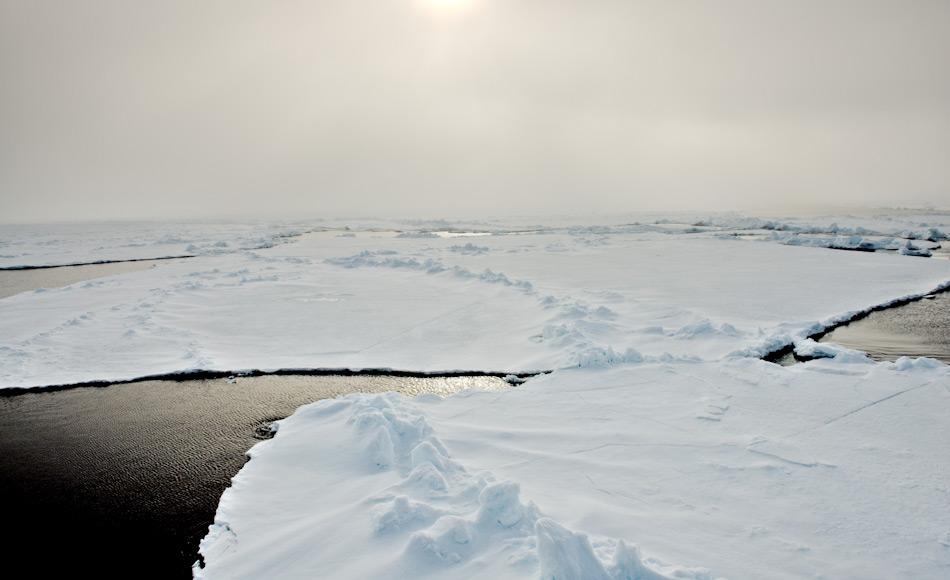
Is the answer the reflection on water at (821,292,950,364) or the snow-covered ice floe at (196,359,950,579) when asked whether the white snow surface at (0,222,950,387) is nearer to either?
the reflection on water at (821,292,950,364)

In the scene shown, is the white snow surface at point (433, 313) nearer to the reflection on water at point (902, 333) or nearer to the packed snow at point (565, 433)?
the packed snow at point (565, 433)

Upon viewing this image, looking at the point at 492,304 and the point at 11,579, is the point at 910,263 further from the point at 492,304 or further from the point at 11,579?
the point at 11,579

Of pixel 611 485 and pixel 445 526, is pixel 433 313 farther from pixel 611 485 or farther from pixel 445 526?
pixel 445 526

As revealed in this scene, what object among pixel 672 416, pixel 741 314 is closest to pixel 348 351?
pixel 672 416

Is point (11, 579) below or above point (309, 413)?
below

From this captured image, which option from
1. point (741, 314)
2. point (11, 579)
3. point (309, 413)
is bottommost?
point (11, 579)

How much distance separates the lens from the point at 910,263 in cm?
1641

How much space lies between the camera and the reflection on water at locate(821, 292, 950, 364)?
8.02 metres

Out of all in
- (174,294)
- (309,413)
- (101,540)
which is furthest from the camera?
(174,294)

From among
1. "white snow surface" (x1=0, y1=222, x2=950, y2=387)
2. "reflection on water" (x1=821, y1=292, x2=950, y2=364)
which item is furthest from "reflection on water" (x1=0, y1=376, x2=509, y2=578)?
"reflection on water" (x1=821, y1=292, x2=950, y2=364)

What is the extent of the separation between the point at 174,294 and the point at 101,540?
9.73 m

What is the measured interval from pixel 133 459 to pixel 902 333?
1180 cm

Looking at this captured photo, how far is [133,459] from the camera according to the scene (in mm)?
5270

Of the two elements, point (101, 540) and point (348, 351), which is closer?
point (101, 540)
